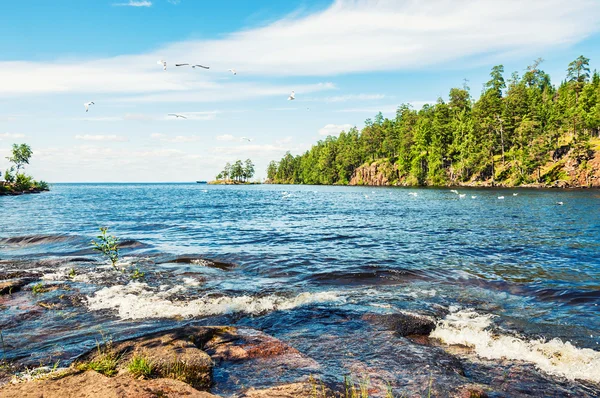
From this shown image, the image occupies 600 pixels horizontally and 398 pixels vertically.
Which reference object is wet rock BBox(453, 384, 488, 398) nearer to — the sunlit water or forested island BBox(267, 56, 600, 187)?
the sunlit water

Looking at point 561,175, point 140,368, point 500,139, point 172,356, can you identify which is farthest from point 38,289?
point 500,139

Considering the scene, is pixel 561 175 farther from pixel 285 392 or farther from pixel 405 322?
pixel 285 392

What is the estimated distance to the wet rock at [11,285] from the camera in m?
12.2

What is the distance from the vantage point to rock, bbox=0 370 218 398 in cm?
479

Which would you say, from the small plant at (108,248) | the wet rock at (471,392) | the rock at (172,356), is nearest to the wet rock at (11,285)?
the small plant at (108,248)

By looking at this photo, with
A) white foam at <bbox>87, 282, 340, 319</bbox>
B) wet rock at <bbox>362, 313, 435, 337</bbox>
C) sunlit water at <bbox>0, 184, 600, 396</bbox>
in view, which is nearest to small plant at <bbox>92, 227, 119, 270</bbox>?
sunlit water at <bbox>0, 184, 600, 396</bbox>

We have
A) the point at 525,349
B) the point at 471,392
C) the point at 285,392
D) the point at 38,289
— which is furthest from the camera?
the point at 38,289

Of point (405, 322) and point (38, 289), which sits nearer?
point (405, 322)

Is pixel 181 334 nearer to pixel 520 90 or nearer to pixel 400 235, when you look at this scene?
pixel 400 235

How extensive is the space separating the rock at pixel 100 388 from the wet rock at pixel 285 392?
72 centimetres

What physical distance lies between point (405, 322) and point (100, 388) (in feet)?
23.2

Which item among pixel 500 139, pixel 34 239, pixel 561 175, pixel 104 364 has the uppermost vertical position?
pixel 500 139

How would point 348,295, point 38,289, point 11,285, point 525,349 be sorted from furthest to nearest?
1. point 11,285
2. point 38,289
3. point 348,295
4. point 525,349

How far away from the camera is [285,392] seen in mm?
5402
